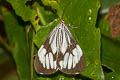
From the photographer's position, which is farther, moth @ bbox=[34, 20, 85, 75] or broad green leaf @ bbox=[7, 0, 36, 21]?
broad green leaf @ bbox=[7, 0, 36, 21]

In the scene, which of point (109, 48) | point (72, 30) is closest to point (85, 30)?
point (72, 30)

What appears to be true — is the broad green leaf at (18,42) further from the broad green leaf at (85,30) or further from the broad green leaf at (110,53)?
the broad green leaf at (110,53)

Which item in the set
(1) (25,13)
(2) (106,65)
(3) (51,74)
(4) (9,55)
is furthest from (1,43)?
(2) (106,65)

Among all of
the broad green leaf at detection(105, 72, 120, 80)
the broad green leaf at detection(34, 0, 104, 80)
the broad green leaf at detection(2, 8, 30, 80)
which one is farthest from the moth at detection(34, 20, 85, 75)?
the broad green leaf at detection(2, 8, 30, 80)

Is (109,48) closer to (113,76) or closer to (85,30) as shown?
(113,76)

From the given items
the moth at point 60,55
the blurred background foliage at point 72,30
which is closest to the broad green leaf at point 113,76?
the blurred background foliage at point 72,30

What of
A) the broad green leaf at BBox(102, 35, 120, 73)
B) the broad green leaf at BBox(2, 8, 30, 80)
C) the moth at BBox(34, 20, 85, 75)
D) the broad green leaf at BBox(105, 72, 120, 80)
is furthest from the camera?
the broad green leaf at BBox(2, 8, 30, 80)

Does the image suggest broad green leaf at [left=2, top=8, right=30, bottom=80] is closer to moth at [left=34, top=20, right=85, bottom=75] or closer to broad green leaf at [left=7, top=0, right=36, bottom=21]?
broad green leaf at [left=7, top=0, right=36, bottom=21]
